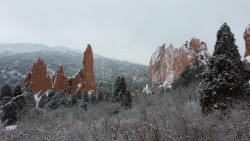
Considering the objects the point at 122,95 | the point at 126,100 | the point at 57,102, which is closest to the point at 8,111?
the point at 57,102

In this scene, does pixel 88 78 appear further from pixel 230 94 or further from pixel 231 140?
pixel 231 140

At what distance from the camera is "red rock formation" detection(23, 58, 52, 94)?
162ft

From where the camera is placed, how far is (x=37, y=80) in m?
50.4

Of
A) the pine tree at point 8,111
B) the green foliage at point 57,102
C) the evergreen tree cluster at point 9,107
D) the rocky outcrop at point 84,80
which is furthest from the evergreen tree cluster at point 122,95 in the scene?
the rocky outcrop at point 84,80

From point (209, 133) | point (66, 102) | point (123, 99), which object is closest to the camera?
point (209, 133)

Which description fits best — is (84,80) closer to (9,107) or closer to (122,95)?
(9,107)

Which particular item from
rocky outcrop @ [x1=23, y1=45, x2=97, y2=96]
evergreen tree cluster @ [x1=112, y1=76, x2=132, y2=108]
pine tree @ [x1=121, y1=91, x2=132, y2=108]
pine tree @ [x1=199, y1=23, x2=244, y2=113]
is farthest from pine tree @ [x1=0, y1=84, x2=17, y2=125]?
pine tree @ [x1=199, y1=23, x2=244, y2=113]

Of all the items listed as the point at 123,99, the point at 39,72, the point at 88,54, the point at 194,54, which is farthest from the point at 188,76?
→ the point at 39,72

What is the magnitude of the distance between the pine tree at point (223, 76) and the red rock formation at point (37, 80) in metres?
48.5

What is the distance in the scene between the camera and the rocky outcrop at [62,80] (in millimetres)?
49062

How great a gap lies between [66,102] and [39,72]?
70.7 feet

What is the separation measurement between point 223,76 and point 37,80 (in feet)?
169

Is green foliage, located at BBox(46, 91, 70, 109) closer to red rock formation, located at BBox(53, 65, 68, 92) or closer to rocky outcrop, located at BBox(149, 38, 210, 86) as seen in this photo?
red rock formation, located at BBox(53, 65, 68, 92)

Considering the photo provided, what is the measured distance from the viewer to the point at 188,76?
38.7 metres
